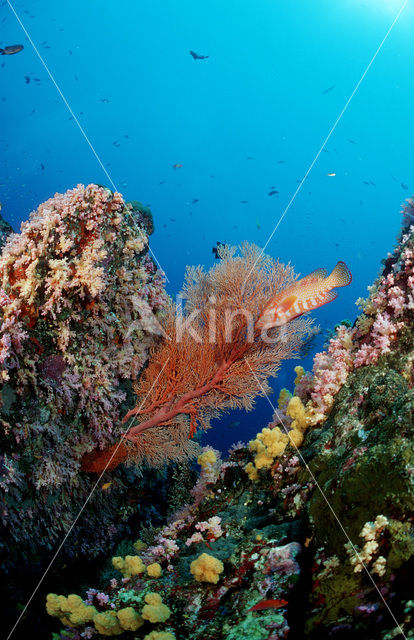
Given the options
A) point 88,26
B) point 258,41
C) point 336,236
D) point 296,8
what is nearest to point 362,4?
point 296,8

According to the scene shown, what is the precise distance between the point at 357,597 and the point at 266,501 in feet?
6.11

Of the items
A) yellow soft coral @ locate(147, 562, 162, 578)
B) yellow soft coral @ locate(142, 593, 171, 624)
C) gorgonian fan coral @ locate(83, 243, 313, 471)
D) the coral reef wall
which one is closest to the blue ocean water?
gorgonian fan coral @ locate(83, 243, 313, 471)

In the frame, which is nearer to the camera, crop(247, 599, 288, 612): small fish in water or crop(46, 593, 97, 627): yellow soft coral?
crop(247, 599, 288, 612): small fish in water

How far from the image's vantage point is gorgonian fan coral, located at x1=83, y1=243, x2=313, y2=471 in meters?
4.95

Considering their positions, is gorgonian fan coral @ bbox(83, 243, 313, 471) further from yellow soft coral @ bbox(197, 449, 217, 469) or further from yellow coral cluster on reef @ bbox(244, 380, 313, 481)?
yellow coral cluster on reef @ bbox(244, 380, 313, 481)

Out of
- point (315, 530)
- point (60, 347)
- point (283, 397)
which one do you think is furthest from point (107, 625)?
point (283, 397)

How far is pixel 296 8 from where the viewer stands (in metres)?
56.8

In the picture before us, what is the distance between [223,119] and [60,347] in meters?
71.7

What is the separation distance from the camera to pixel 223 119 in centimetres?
6525

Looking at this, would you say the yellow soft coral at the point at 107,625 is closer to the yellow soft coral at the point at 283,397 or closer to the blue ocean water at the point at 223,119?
the yellow soft coral at the point at 283,397

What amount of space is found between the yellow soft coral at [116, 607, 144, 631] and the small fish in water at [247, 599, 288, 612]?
Result: 2.68 ft

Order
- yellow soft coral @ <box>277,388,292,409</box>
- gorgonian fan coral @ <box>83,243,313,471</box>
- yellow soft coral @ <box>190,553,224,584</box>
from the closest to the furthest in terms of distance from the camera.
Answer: yellow soft coral @ <box>190,553,224,584</box> → gorgonian fan coral @ <box>83,243,313,471</box> → yellow soft coral @ <box>277,388,292,409</box>

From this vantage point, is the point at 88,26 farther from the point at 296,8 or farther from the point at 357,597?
the point at 357,597

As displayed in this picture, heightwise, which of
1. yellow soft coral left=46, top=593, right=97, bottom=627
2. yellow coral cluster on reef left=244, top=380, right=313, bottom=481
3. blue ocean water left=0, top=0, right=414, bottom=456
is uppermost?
blue ocean water left=0, top=0, right=414, bottom=456
